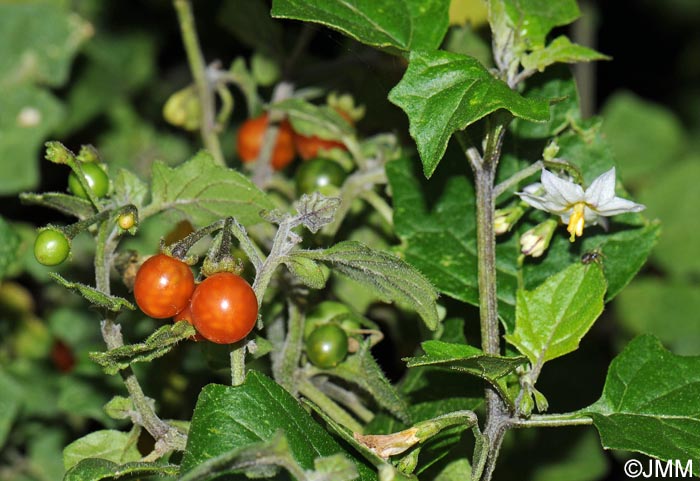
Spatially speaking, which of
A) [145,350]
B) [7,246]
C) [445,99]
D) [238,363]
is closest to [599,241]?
[445,99]

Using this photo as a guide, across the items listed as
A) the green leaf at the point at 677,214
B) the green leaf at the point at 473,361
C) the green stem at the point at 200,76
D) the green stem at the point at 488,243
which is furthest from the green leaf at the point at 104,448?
the green leaf at the point at 677,214

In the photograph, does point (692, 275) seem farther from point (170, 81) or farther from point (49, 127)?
point (49, 127)

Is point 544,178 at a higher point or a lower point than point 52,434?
higher

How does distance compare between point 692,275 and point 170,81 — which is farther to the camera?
point 692,275

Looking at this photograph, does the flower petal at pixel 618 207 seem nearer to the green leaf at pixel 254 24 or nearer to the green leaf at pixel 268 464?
the green leaf at pixel 268 464

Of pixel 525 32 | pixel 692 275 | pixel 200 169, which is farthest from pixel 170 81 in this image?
pixel 692 275

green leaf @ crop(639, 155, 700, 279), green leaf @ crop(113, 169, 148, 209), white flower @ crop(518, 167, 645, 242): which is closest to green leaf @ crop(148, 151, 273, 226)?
green leaf @ crop(113, 169, 148, 209)

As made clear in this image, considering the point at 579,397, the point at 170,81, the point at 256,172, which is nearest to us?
the point at 256,172
